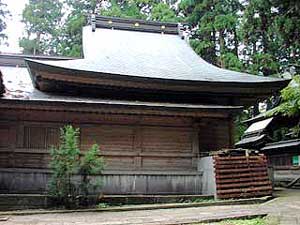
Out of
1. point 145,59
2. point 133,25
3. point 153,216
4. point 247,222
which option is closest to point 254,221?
point 247,222

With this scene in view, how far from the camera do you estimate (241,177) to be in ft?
34.7

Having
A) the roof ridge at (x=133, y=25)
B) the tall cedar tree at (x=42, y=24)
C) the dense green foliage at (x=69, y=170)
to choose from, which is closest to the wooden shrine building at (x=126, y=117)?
the dense green foliage at (x=69, y=170)

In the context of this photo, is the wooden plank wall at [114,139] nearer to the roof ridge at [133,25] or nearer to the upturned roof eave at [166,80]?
the upturned roof eave at [166,80]

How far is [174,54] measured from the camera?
55.2ft

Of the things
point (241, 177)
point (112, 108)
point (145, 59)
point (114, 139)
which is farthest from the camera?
point (145, 59)

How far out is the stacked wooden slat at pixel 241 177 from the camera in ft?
34.0

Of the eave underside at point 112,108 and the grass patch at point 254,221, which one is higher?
the eave underside at point 112,108

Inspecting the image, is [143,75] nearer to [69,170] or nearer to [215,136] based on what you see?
[215,136]

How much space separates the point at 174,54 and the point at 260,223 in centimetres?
1109

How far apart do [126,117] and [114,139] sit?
2.53 ft

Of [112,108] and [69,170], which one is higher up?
[112,108]

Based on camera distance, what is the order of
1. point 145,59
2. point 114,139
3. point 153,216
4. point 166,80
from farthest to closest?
point 145,59 → point 166,80 → point 114,139 → point 153,216

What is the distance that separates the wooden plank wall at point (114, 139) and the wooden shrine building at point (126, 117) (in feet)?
0.09

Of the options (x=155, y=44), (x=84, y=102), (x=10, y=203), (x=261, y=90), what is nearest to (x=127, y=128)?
(x=84, y=102)
